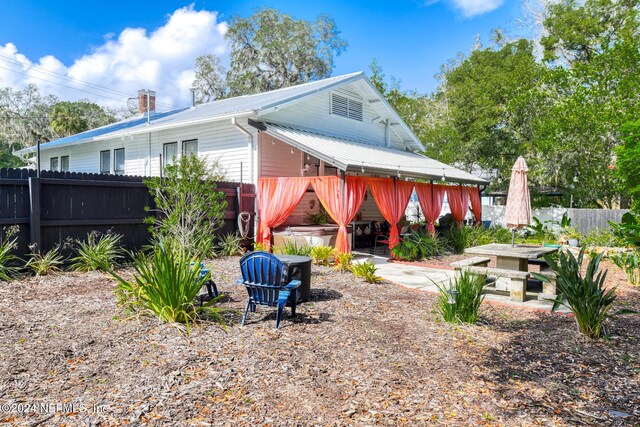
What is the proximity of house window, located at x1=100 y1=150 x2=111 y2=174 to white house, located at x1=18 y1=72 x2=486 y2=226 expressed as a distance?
0.14ft

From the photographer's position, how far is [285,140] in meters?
11.8

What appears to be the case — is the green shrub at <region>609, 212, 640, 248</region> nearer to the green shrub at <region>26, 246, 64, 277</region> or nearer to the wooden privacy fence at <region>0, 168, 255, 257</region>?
the wooden privacy fence at <region>0, 168, 255, 257</region>

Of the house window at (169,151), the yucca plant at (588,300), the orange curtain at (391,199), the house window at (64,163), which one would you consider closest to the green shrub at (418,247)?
the orange curtain at (391,199)

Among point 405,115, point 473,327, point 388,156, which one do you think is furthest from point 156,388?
point 405,115

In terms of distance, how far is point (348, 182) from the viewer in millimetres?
10867

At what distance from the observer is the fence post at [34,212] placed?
8359mm

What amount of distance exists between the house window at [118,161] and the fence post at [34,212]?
928cm

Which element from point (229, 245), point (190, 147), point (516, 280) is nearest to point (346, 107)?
point (190, 147)

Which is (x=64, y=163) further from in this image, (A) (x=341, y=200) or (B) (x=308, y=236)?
(A) (x=341, y=200)

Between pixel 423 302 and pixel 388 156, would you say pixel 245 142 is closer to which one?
pixel 388 156

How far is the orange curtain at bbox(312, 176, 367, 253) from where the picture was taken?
35.3 feet

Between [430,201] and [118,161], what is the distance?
1270cm

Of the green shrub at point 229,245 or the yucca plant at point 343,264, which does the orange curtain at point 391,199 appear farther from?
the green shrub at point 229,245

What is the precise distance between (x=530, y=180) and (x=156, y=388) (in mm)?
21180
